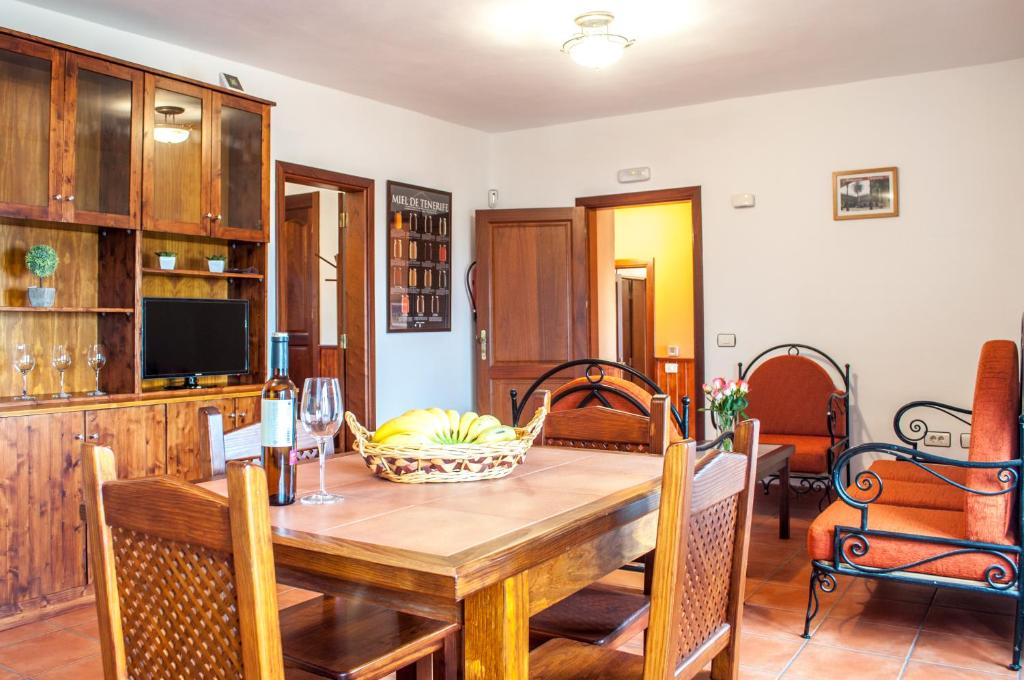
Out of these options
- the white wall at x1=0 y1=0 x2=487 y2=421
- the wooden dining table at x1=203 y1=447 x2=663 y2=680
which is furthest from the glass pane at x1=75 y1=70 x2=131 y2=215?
the wooden dining table at x1=203 y1=447 x2=663 y2=680

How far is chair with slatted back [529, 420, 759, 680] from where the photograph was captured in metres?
1.32

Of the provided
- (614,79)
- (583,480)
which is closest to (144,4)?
(614,79)

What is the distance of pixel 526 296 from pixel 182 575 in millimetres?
5121

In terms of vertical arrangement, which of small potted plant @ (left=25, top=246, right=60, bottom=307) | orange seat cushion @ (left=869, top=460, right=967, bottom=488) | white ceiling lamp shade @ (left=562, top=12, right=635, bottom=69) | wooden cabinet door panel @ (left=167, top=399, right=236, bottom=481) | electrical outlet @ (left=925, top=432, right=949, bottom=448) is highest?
white ceiling lamp shade @ (left=562, top=12, right=635, bottom=69)

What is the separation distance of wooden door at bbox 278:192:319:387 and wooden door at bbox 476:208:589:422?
1209 mm

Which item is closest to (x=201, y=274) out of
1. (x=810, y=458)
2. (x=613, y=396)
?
(x=613, y=396)

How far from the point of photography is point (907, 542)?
113 inches

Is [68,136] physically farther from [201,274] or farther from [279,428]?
[279,428]

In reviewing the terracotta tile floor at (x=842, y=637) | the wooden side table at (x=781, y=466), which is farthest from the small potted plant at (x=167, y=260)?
the wooden side table at (x=781, y=466)

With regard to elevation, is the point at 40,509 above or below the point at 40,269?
below

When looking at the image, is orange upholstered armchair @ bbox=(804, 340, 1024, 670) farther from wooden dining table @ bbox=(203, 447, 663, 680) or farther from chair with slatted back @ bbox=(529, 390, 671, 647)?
wooden dining table @ bbox=(203, 447, 663, 680)

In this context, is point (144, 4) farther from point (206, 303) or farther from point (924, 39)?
point (924, 39)

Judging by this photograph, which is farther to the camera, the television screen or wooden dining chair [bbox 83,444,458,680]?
the television screen

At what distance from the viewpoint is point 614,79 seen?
5238mm
